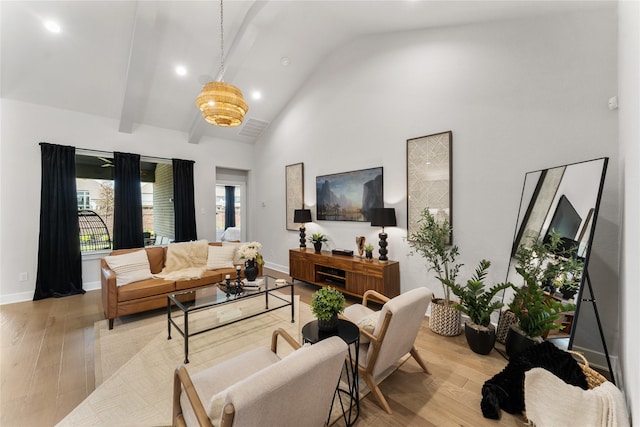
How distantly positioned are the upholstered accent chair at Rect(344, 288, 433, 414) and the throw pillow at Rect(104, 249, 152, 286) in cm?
305

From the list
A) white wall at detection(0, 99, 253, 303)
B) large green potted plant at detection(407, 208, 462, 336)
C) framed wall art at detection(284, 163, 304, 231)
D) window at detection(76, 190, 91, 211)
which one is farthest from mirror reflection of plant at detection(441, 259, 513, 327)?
window at detection(76, 190, 91, 211)

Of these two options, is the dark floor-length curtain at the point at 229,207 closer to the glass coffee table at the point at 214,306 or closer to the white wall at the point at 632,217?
the glass coffee table at the point at 214,306

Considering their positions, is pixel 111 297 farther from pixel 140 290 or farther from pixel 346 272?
pixel 346 272

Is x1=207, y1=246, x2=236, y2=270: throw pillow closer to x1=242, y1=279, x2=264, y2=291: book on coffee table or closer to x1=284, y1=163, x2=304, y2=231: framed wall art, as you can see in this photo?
x1=242, y1=279, x2=264, y2=291: book on coffee table

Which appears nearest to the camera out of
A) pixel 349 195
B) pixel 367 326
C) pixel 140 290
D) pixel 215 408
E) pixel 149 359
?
pixel 215 408

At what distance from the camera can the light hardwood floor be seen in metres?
1.84

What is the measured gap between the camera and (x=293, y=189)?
570 centimetres

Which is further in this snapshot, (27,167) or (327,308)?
(27,167)

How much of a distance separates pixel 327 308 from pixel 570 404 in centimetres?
134

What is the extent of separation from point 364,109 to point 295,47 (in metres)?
1.64

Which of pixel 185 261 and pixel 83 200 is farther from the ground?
pixel 83 200

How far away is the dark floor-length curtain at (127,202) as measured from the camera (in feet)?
16.0

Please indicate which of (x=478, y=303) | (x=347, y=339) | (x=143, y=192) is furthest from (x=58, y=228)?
(x=478, y=303)

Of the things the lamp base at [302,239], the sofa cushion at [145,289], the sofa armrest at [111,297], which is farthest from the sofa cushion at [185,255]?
the lamp base at [302,239]
